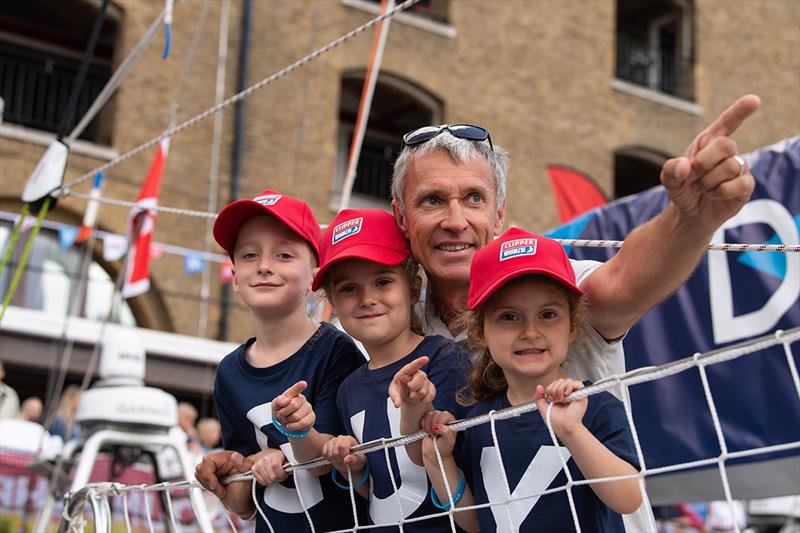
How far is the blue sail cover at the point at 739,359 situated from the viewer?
4.85 metres

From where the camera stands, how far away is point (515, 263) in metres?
2.16

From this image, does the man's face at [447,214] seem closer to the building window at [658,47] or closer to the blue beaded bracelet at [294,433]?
the blue beaded bracelet at [294,433]

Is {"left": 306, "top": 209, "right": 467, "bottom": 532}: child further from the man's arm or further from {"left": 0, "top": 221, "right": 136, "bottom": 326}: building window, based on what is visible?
{"left": 0, "top": 221, "right": 136, "bottom": 326}: building window

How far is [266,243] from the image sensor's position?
278 cm

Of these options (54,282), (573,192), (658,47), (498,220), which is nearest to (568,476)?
(498,220)

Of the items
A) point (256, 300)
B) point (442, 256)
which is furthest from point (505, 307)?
point (256, 300)

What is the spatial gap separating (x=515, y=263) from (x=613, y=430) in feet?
1.25

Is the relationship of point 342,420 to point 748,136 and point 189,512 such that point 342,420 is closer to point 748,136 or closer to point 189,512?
point 189,512

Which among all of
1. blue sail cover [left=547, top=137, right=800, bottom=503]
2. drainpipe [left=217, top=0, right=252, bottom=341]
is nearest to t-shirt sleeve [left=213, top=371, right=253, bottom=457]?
blue sail cover [left=547, top=137, right=800, bottom=503]

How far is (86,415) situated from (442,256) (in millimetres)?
2666

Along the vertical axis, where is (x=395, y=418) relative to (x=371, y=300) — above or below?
below

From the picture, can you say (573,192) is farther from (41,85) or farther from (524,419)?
(41,85)

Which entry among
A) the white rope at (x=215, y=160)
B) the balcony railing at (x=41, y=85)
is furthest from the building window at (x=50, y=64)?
the white rope at (x=215, y=160)

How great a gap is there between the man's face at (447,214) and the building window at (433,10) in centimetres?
1316
